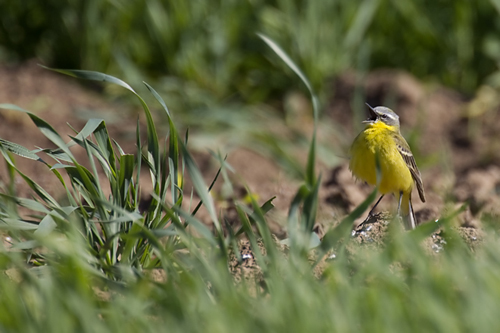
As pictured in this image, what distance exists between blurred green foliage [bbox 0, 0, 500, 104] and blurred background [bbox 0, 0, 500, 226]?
13 millimetres

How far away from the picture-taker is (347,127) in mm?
7262

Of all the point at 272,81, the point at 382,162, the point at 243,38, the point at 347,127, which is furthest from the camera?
the point at 243,38

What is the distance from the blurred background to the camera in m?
7.00

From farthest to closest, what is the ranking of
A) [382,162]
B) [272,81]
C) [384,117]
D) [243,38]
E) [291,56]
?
[243,38] < [272,81] < [291,56] < [384,117] < [382,162]

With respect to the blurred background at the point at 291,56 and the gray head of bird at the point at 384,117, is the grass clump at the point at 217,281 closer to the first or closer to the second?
the gray head of bird at the point at 384,117

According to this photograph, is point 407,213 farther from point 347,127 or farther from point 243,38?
point 243,38

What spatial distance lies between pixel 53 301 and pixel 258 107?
204 inches

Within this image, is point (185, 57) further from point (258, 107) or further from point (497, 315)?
point (497, 315)

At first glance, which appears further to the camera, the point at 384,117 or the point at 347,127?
the point at 347,127

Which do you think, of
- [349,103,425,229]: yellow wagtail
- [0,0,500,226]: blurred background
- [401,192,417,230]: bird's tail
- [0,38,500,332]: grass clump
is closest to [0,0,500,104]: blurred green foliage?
[0,0,500,226]: blurred background

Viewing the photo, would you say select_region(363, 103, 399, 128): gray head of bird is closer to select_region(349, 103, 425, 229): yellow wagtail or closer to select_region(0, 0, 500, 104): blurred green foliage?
select_region(349, 103, 425, 229): yellow wagtail

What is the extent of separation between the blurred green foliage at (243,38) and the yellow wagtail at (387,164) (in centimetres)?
255

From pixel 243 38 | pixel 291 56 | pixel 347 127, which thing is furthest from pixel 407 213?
pixel 243 38

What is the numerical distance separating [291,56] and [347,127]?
39.3 inches
